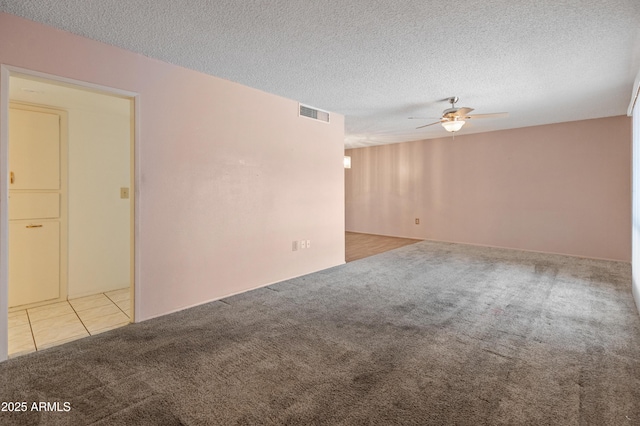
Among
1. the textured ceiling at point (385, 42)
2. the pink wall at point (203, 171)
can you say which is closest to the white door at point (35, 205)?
the pink wall at point (203, 171)

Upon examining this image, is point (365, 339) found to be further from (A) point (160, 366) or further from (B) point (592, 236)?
(B) point (592, 236)

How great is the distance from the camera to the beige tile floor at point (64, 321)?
2555mm

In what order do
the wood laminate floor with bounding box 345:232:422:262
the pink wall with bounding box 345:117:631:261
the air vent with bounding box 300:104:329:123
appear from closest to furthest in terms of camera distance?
the air vent with bounding box 300:104:329:123 → the pink wall with bounding box 345:117:631:261 → the wood laminate floor with bounding box 345:232:422:262

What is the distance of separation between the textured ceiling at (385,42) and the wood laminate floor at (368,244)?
3136 millimetres

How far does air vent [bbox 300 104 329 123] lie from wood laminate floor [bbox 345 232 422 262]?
2567 mm

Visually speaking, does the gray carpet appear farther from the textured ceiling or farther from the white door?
the textured ceiling

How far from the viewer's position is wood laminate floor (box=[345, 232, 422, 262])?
6234 millimetres

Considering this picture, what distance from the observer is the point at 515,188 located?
6508mm

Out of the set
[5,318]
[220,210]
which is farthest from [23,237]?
[220,210]

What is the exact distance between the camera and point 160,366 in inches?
84.0

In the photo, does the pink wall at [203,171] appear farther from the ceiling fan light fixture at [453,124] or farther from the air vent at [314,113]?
the ceiling fan light fixture at [453,124]

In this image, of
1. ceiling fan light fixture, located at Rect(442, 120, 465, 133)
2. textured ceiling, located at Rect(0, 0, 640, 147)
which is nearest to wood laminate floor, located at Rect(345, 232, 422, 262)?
ceiling fan light fixture, located at Rect(442, 120, 465, 133)

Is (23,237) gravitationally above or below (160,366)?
above

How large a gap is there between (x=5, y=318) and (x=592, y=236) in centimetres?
817
